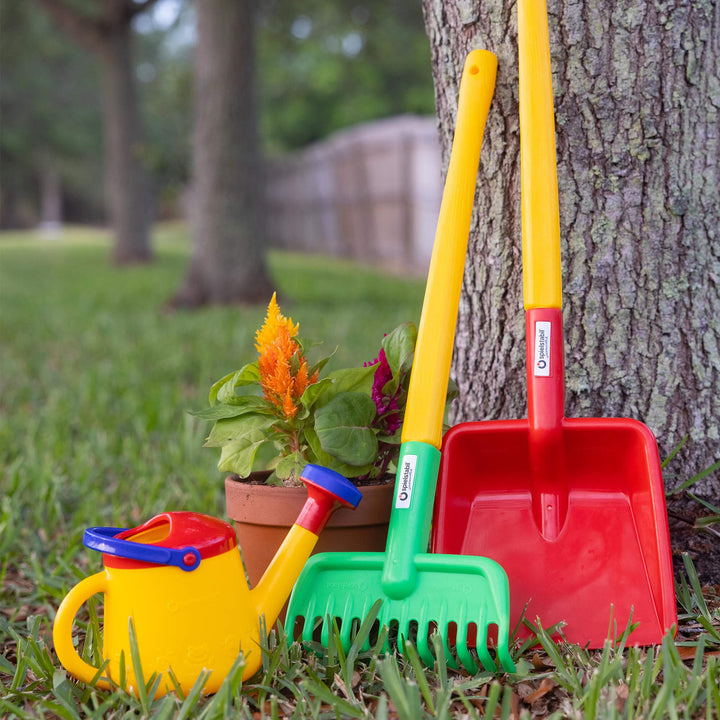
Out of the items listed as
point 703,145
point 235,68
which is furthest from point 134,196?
point 703,145

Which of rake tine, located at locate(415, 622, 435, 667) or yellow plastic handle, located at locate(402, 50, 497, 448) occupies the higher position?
yellow plastic handle, located at locate(402, 50, 497, 448)

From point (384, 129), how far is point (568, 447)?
34.0 ft

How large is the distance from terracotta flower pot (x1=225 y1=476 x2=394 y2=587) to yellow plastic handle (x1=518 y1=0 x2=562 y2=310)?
0.45 m

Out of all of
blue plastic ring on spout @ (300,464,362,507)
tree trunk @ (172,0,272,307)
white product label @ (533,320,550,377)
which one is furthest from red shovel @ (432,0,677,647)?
tree trunk @ (172,0,272,307)

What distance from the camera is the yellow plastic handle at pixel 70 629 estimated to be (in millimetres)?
1228

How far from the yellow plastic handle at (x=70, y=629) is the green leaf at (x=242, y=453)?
0.96ft

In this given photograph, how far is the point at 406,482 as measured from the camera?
4.54 ft

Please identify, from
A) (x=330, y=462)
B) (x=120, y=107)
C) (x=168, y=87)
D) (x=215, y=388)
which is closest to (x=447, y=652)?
(x=330, y=462)

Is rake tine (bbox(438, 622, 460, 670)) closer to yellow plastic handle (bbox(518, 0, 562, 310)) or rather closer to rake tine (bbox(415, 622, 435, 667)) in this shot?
rake tine (bbox(415, 622, 435, 667))

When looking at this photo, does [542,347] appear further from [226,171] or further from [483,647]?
[226,171]

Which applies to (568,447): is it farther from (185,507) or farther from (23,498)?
(23,498)

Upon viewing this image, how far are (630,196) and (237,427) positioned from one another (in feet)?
2.90

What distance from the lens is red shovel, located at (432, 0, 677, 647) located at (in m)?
1.42

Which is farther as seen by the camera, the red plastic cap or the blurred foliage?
the blurred foliage
